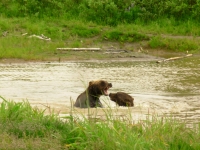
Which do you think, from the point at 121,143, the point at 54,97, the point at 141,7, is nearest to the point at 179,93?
the point at 54,97

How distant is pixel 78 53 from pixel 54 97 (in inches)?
316

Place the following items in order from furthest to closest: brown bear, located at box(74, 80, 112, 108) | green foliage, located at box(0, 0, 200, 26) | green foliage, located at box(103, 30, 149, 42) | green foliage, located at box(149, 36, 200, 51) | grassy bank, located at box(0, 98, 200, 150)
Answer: green foliage, located at box(0, 0, 200, 26), green foliage, located at box(103, 30, 149, 42), green foliage, located at box(149, 36, 200, 51), brown bear, located at box(74, 80, 112, 108), grassy bank, located at box(0, 98, 200, 150)

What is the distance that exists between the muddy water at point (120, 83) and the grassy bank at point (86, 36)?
1417mm

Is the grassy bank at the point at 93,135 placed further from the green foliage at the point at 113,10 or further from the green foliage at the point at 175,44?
the green foliage at the point at 113,10

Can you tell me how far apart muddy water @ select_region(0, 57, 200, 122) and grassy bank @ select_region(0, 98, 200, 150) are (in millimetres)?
2326

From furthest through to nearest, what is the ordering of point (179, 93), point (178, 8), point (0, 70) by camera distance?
point (178, 8), point (0, 70), point (179, 93)

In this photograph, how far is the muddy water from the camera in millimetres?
11492

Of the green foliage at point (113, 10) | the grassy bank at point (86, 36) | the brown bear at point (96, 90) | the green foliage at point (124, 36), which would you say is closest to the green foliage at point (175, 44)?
the grassy bank at point (86, 36)

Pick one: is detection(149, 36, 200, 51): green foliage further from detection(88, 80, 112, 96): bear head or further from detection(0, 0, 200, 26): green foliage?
detection(88, 80, 112, 96): bear head

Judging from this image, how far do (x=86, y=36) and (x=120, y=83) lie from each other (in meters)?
7.91

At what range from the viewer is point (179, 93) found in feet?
44.5

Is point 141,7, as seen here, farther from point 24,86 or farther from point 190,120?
point 190,120

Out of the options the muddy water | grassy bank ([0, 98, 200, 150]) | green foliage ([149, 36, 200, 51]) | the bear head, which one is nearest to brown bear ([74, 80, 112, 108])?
the bear head

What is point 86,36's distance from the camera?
22.6m
